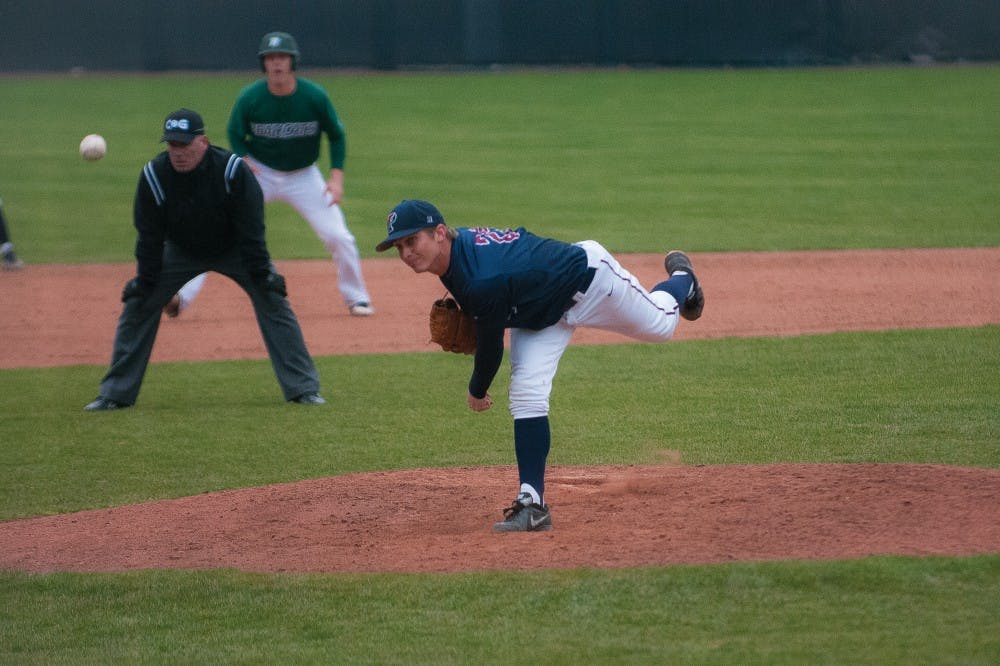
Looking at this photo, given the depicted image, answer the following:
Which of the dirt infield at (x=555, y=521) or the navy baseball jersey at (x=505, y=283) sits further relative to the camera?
the navy baseball jersey at (x=505, y=283)

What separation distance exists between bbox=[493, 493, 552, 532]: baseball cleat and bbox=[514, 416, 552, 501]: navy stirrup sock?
0.06 meters

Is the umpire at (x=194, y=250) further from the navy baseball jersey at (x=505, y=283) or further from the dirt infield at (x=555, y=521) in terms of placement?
the navy baseball jersey at (x=505, y=283)

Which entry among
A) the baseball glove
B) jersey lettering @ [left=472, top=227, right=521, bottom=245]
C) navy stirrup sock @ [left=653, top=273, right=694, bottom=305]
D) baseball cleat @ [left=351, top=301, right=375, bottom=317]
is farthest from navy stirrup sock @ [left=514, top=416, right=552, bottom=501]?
baseball cleat @ [left=351, top=301, right=375, bottom=317]

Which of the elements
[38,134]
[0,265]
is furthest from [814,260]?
[38,134]

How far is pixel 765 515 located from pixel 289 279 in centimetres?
766

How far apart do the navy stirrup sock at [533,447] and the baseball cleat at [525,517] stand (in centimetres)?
6

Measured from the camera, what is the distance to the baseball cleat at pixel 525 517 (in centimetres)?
536

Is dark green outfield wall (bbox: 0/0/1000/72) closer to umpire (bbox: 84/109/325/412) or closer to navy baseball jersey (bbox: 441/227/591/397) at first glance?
umpire (bbox: 84/109/325/412)

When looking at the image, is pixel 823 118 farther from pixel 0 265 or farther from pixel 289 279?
pixel 0 265

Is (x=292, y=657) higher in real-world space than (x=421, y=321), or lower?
higher

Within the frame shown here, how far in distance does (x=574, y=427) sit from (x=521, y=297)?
236 centimetres

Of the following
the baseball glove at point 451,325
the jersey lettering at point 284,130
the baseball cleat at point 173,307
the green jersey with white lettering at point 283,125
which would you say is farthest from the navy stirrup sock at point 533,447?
the jersey lettering at point 284,130

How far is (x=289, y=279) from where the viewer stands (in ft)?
40.7

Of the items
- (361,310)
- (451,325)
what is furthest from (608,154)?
(451,325)
